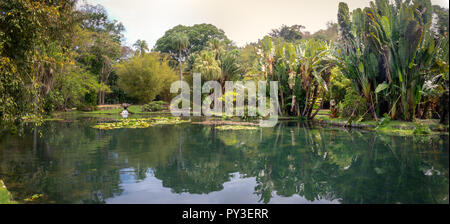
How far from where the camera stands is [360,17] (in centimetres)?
1402

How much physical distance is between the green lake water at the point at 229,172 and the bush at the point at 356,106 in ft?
17.0

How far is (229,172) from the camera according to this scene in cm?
612

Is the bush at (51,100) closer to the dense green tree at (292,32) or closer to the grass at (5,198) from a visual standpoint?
the grass at (5,198)

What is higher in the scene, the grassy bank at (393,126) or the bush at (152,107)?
the bush at (152,107)

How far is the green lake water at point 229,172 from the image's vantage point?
453 cm

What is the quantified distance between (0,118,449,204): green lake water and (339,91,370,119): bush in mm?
5184

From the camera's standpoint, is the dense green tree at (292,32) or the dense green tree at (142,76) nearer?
the dense green tree at (142,76)

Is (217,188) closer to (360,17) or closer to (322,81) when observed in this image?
(360,17)

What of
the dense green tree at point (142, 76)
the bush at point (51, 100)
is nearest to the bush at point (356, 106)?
the bush at point (51, 100)

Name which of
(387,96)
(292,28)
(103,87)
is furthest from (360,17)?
(292,28)

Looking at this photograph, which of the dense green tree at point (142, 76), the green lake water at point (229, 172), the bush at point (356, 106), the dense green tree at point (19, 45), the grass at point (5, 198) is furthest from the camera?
the dense green tree at point (142, 76)

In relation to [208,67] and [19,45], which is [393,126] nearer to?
[19,45]
